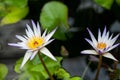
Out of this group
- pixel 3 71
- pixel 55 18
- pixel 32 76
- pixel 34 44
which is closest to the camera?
pixel 34 44

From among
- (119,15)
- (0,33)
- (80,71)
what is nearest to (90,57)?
(80,71)

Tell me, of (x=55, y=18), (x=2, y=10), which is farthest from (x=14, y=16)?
(x=55, y=18)

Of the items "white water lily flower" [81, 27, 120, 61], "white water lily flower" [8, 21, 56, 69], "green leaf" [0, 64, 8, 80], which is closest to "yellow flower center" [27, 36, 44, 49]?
"white water lily flower" [8, 21, 56, 69]

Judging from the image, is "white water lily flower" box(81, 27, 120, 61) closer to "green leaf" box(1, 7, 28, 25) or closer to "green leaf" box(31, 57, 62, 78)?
"green leaf" box(31, 57, 62, 78)

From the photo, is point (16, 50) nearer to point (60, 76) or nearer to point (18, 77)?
point (18, 77)

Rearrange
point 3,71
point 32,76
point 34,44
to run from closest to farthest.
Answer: point 34,44
point 32,76
point 3,71

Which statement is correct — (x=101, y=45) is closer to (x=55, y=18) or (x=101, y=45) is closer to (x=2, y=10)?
(x=55, y=18)

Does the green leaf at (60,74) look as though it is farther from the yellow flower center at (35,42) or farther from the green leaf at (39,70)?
the yellow flower center at (35,42)
